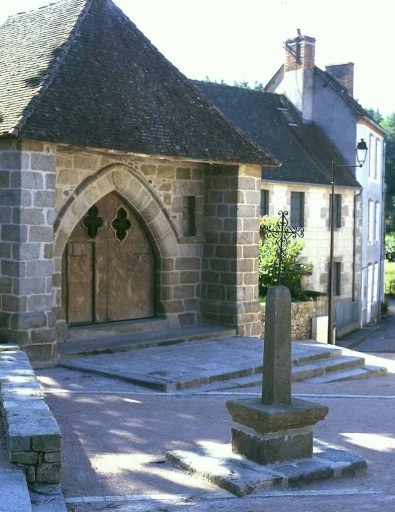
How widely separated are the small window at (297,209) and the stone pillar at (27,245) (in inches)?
631

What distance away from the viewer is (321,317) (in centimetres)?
2031

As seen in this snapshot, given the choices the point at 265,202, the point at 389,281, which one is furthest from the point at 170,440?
the point at 389,281

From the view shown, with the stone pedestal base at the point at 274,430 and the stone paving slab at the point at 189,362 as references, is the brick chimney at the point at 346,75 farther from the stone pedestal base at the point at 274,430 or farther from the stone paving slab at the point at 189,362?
the stone pedestal base at the point at 274,430

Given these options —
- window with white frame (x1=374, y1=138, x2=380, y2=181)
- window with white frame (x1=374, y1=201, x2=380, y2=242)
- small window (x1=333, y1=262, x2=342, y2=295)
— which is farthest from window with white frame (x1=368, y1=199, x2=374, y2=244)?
small window (x1=333, y1=262, x2=342, y2=295)

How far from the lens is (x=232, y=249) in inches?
572

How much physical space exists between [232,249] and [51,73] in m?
4.53

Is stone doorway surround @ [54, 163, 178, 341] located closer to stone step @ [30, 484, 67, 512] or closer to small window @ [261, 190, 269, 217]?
stone step @ [30, 484, 67, 512]

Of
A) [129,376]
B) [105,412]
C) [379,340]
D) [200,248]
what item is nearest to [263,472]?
[105,412]

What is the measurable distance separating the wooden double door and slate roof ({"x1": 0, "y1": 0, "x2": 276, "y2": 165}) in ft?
5.21

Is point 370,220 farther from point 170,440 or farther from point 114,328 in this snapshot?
point 170,440

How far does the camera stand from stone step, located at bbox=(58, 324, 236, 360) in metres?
12.2

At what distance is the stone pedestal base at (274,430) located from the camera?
6699mm

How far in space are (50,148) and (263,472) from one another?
6.44m

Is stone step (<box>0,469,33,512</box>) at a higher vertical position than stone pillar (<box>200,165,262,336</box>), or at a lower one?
lower
